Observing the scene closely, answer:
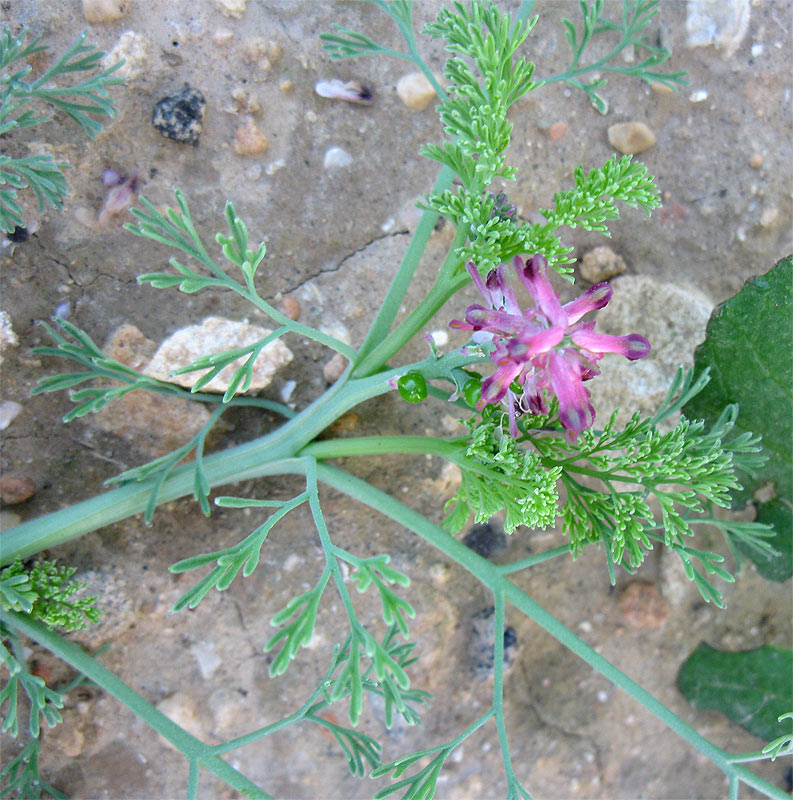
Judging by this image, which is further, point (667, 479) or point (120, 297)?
point (120, 297)

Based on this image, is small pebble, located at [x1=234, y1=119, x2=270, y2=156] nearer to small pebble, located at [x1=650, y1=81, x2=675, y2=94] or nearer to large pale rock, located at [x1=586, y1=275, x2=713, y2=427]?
large pale rock, located at [x1=586, y1=275, x2=713, y2=427]

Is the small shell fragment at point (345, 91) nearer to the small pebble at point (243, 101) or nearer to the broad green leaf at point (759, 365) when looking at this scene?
the small pebble at point (243, 101)

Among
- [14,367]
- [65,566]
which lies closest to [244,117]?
[14,367]

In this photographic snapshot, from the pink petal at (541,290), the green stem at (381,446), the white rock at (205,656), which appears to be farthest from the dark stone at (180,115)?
the white rock at (205,656)

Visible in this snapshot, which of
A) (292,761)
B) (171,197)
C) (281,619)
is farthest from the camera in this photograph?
(292,761)

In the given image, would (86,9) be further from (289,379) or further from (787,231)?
(787,231)

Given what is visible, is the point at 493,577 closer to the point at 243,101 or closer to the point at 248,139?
the point at 248,139

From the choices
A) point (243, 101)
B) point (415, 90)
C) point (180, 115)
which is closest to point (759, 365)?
point (415, 90)
